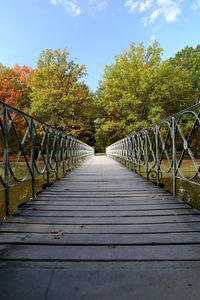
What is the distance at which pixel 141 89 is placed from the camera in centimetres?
1725

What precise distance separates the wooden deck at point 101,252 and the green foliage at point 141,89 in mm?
14304

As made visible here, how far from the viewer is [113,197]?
3459 mm

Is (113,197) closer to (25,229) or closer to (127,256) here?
(25,229)

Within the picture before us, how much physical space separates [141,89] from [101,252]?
16354mm

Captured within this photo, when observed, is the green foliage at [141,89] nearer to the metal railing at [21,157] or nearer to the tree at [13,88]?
the tree at [13,88]

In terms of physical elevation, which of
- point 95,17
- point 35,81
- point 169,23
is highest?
point 95,17

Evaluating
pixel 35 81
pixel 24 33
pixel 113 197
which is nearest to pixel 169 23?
pixel 35 81

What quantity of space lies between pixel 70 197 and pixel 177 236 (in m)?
1.79

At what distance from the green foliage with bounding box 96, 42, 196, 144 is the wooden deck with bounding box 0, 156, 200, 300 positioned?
Answer: 14.3m

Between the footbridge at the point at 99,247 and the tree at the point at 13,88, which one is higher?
the tree at the point at 13,88

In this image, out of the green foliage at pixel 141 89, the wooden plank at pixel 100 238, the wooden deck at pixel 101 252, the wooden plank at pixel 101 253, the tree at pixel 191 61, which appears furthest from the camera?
the tree at pixel 191 61

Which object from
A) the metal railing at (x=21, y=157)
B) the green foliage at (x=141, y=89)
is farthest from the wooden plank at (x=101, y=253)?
the green foliage at (x=141, y=89)

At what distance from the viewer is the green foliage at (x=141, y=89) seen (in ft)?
56.2

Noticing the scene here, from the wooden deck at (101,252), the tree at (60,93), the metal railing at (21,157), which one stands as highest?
the tree at (60,93)
